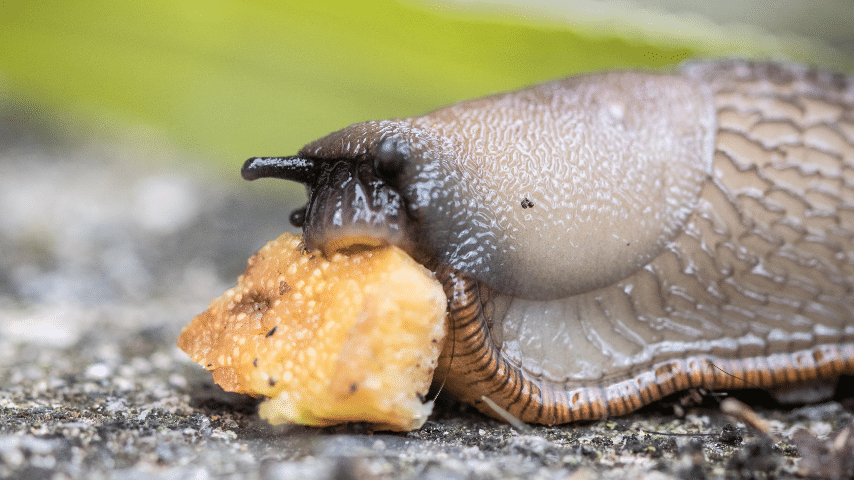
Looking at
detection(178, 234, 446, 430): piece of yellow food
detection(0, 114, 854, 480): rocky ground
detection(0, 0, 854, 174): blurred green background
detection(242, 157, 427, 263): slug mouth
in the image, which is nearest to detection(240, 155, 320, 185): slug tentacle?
detection(242, 157, 427, 263): slug mouth

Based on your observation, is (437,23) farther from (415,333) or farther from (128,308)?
(415,333)

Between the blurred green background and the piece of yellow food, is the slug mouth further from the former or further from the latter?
the blurred green background

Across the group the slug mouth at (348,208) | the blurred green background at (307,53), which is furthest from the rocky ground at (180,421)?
the blurred green background at (307,53)

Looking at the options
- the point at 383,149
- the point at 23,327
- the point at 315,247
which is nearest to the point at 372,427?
the point at 315,247

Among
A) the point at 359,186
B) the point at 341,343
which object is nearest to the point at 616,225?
the point at 359,186

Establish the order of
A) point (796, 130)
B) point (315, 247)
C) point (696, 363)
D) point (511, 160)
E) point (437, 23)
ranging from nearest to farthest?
point (315, 247), point (511, 160), point (696, 363), point (796, 130), point (437, 23)

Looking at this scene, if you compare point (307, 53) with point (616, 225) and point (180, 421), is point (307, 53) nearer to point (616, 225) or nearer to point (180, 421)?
point (616, 225)

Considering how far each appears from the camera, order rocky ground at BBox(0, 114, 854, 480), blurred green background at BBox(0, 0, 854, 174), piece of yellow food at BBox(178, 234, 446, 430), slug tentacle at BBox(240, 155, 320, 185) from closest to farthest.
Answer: rocky ground at BBox(0, 114, 854, 480) < piece of yellow food at BBox(178, 234, 446, 430) < slug tentacle at BBox(240, 155, 320, 185) < blurred green background at BBox(0, 0, 854, 174)
